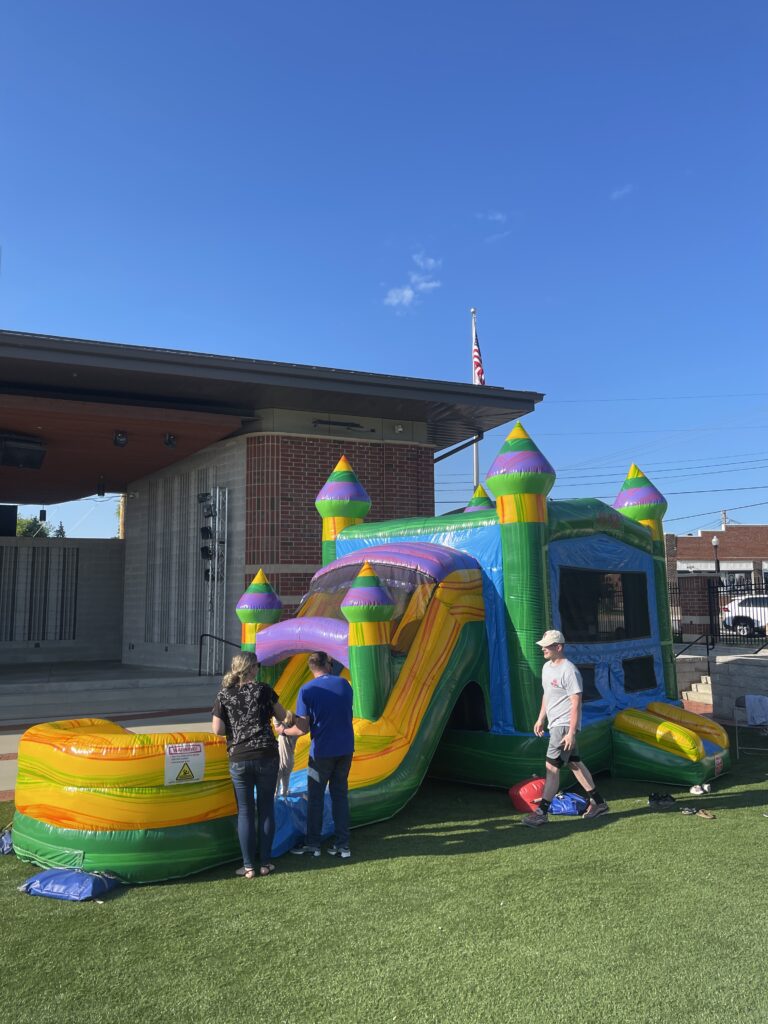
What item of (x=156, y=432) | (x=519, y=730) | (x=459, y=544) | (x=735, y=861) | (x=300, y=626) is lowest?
(x=735, y=861)

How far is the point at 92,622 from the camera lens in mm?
20047

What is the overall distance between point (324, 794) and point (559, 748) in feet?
6.45

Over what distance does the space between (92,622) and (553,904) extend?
690 inches

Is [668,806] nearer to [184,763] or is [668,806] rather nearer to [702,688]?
[184,763]

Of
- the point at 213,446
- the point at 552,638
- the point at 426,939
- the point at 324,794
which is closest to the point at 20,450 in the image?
the point at 213,446

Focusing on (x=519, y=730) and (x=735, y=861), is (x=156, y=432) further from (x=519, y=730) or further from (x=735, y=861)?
(x=735, y=861)

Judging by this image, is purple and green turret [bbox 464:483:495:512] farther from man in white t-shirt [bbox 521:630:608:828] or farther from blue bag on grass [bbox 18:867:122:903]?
blue bag on grass [bbox 18:867:122:903]

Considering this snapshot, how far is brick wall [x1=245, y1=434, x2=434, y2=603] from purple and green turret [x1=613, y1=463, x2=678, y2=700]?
18.2ft

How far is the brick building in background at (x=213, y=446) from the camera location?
12.3m

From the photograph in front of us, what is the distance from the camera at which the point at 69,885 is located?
4793 millimetres

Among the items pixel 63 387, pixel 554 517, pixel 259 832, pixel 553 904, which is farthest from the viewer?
pixel 63 387

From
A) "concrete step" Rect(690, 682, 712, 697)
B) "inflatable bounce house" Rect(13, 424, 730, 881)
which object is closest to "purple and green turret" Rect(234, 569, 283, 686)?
"inflatable bounce house" Rect(13, 424, 730, 881)

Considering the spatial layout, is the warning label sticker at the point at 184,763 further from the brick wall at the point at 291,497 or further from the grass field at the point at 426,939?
the brick wall at the point at 291,497

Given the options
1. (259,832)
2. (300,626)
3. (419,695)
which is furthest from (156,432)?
(259,832)
